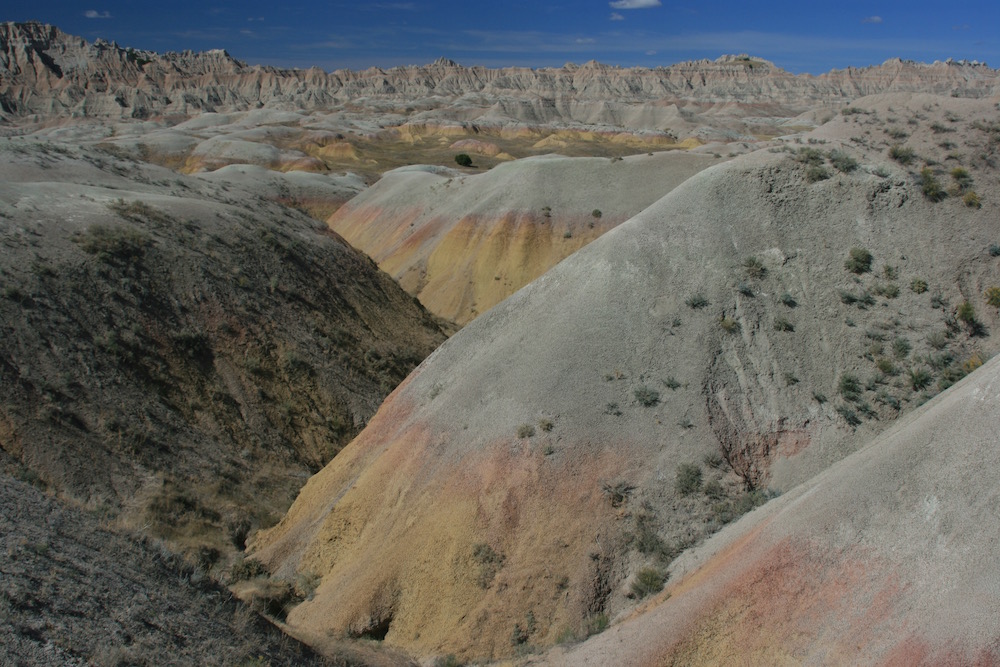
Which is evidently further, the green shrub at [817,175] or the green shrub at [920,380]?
the green shrub at [817,175]

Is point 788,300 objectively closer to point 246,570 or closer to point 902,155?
point 902,155

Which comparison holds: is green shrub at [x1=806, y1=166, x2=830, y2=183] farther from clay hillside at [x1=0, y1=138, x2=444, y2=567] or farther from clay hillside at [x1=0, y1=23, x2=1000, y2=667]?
clay hillside at [x1=0, y1=138, x2=444, y2=567]

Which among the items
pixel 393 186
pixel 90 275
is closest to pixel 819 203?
pixel 90 275

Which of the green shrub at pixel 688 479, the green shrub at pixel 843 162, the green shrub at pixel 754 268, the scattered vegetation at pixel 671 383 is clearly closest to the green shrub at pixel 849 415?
the scattered vegetation at pixel 671 383

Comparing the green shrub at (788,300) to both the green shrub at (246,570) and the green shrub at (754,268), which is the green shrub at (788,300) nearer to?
the green shrub at (754,268)

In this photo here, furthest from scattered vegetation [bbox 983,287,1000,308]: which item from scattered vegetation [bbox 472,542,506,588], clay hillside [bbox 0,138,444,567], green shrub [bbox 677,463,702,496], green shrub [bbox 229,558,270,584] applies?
green shrub [bbox 229,558,270,584]

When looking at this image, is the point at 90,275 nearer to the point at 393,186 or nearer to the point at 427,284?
the point at 427,284
